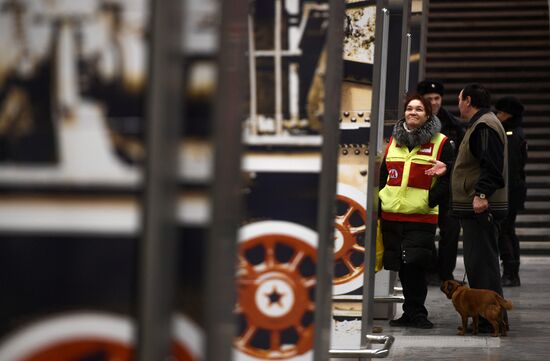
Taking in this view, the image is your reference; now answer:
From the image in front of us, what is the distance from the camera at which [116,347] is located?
259 centimetres

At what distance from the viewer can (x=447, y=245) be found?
11445 mm

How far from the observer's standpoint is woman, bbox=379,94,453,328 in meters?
9.36

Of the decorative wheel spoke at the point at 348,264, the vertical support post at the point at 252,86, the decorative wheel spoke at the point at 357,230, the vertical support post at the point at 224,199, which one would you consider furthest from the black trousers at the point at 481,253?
the vertical support post at the point at 224,199

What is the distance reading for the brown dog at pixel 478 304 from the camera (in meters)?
9.09

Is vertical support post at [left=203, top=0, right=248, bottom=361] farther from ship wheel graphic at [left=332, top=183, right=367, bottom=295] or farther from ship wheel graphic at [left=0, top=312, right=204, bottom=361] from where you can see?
ship wheel graphic at [left=332, top=183, right=367, bottom=295]

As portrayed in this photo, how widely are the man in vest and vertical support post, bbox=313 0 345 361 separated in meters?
3.90

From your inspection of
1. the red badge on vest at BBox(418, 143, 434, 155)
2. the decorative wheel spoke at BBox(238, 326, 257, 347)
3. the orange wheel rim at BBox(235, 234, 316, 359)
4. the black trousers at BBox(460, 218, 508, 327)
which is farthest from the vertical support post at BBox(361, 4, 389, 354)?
the decorative wheel spoke at BBox(238, 326, 257, 347)

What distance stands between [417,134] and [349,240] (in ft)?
6.12

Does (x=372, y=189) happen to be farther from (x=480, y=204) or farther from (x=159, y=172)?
(x=159, y=172)

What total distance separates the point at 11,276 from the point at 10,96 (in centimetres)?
35

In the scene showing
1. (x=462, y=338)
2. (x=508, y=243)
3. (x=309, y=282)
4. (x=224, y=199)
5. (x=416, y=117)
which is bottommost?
(x=462, y=338)

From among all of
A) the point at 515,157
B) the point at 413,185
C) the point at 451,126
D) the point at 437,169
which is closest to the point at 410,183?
the point at 413,185

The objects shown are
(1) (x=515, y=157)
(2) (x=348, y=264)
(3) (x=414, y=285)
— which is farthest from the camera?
(1) (x=515, y=157)

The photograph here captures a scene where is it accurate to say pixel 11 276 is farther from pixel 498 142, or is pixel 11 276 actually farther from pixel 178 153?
pixel 498 142
